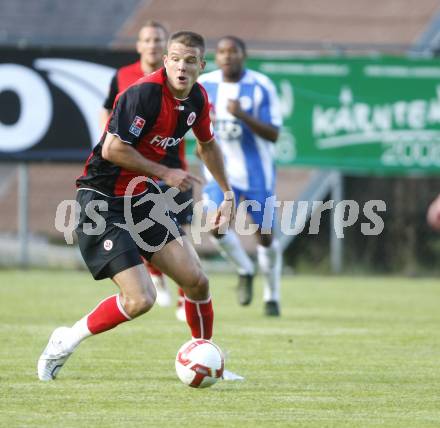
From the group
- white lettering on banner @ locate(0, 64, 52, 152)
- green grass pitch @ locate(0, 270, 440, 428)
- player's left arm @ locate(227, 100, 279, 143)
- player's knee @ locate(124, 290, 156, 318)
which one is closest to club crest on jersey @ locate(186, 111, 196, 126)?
player's knee @ locate(124, 290, 156, 318)

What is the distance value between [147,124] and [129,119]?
0.12m

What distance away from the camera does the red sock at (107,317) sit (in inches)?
267

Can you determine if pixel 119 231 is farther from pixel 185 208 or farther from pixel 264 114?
pixel 264 114

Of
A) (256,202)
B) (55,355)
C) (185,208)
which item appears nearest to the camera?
(55,355)

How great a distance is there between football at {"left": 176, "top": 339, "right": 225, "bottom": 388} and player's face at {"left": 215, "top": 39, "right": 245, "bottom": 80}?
4.54m

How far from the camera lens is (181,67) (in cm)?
671

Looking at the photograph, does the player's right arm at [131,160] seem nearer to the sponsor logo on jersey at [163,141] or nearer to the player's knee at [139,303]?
the sponsor logo on jersey at [163,141]

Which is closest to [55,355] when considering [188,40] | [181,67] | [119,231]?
[119,231]

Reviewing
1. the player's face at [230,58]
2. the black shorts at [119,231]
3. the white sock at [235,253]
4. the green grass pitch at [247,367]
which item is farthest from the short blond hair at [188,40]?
the white sock at [235,253]

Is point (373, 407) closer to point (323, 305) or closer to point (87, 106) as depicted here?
point (323, 305)

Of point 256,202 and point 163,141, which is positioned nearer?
point 163,141

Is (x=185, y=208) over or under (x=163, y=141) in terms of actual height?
under

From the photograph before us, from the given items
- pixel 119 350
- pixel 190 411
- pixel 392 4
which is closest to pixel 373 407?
pixel 190 411

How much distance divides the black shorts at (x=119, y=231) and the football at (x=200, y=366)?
0.59 meters
